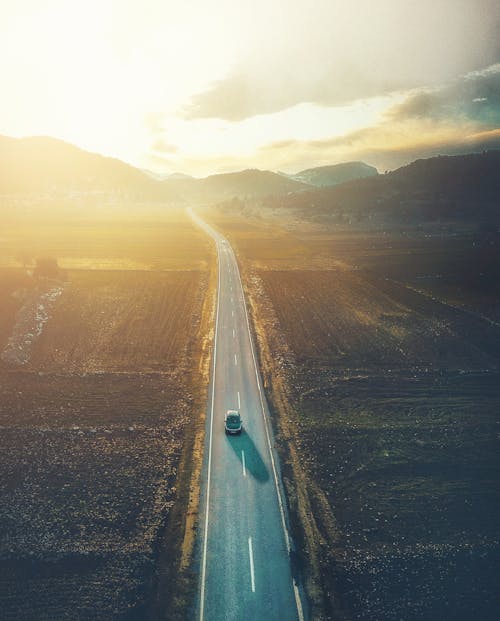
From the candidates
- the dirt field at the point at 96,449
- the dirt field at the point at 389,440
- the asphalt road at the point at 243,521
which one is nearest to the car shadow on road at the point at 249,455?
the asphalt road at the point at 243,521

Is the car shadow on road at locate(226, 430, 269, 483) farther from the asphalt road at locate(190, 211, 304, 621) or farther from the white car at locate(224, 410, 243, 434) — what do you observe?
the white car at locate(224, 410, 243, 434)

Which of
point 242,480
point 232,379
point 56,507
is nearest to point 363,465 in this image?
point 242,480

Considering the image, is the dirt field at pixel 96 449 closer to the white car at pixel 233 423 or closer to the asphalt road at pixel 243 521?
the asphalt road at pixel 243 521

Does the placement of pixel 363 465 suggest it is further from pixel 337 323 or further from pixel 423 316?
pixel 423 316

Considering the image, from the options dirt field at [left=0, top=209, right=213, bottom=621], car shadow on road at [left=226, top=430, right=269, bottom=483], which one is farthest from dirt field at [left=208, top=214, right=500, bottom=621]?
dirt field at [left=0, top=209, right=213, bottom=621]

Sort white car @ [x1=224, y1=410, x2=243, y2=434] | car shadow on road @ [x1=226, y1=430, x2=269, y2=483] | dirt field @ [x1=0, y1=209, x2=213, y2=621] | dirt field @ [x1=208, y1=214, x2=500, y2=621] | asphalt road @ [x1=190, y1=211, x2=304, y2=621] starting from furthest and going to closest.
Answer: white car @ [x1=224, y1=410, x2=243, y2=434], car shadow on road @ [x1=226, y1=430, x2=269, y2=483], dirt field @ [x1=208, y1=214, x2=500, y2=621], dirt field @ [x1=0, y1=209, x2=213, y2=621], asphalt road @ [x1=190, y1=211, x2=304, y2=621]

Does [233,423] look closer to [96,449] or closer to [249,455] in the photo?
[249,455]
